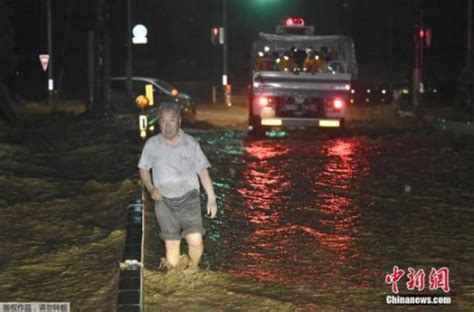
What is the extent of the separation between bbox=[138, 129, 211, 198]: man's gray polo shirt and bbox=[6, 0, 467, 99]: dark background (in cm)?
2025

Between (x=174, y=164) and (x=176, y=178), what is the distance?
0.12 m

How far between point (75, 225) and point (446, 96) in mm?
31717

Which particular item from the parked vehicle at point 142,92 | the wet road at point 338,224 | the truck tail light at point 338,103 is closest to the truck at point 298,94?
the truck tail light at point 338,103

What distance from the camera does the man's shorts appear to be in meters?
7.16

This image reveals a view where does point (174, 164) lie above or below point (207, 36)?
below

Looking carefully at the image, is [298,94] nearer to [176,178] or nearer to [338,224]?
[338,224]

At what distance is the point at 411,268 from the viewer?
7820 millimetres

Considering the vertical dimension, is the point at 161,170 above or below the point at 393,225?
above

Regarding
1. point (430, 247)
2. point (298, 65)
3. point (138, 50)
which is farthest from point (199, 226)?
point (138, 50)

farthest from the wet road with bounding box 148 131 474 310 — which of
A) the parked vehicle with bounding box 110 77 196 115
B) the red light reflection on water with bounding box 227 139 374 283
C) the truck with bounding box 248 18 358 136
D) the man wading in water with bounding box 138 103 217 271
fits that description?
the parked vehicle with bounding box 110 77 196 115

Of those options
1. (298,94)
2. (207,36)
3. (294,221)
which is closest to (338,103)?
(298,94)

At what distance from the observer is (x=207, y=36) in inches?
2948

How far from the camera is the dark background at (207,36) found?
Result: 44.8 metres

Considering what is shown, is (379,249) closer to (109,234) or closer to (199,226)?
(199,226)
